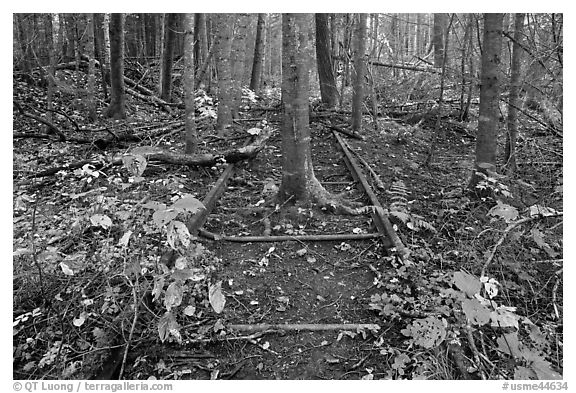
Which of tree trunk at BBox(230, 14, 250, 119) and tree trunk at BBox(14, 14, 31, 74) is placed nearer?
tree trunk at BBox(230, 14, 250, 119)

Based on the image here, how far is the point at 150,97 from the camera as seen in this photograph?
14.6 metres

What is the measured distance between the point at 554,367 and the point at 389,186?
4074 mm

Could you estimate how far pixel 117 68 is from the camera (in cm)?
1154

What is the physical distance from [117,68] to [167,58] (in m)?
2.76

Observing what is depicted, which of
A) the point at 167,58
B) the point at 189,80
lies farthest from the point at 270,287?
the point at 167,58

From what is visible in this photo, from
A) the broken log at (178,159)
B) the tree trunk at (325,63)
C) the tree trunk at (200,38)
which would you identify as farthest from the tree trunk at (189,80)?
the tree trunk at (200,38)

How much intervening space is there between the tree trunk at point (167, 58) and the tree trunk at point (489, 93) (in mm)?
9642

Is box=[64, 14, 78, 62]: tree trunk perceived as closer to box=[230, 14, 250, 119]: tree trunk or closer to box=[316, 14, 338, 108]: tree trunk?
box=[230, 14, 250, 119]: tree trunk

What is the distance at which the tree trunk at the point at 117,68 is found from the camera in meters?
11.3

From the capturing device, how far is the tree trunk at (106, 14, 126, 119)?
37.1 ft

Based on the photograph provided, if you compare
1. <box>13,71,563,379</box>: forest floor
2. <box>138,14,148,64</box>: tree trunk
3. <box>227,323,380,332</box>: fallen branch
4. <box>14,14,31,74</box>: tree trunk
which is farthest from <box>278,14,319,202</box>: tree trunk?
<box>138,14,148,64</box>: tree trunk

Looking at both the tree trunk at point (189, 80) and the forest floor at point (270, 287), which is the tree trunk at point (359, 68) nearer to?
the forest floor at point (270, 287)

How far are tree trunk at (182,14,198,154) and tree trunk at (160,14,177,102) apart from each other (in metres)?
5.92

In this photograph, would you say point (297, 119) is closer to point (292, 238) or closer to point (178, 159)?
point (292, 238)
